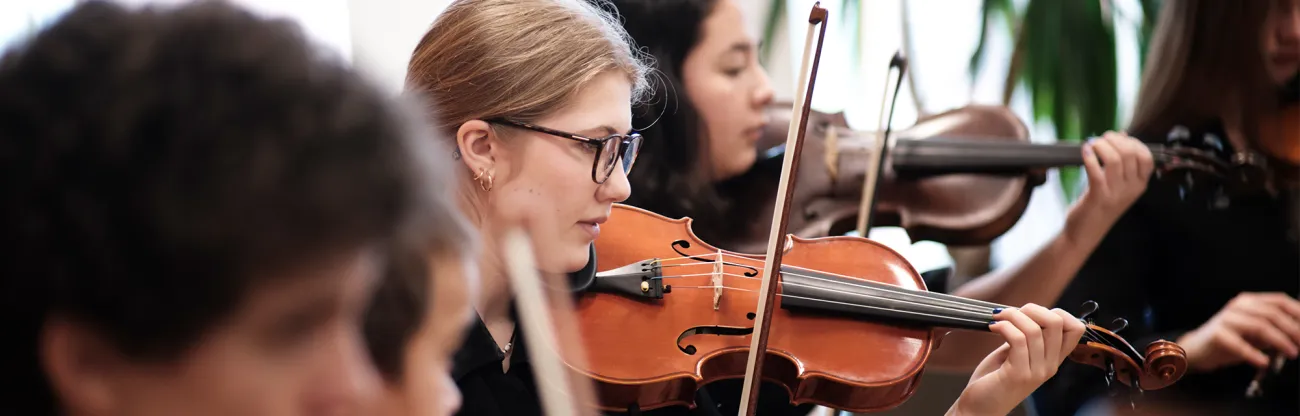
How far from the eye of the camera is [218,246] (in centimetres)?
33

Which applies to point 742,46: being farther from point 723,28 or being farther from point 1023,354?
point 1023,354

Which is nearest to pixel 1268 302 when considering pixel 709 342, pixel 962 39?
pixel 709 342

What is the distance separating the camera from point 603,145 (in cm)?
101

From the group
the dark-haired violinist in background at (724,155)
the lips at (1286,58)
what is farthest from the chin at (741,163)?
the lips at (1286,58)

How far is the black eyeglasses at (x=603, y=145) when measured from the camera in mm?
992

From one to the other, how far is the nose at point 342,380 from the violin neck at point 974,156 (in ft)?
4.41

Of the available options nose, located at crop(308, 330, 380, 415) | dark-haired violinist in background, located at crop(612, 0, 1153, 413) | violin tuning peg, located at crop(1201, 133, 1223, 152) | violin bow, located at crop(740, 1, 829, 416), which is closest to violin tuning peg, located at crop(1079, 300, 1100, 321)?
violin bow, located at crop(740, 1, 829, 416)

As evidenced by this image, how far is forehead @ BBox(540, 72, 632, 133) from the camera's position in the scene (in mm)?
1001

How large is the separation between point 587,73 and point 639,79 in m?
0.10

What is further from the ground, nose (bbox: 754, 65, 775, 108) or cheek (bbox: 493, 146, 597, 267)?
nose (bbox: 754, 65, 775, 108)

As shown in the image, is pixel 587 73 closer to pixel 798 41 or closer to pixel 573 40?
pixel 573 40

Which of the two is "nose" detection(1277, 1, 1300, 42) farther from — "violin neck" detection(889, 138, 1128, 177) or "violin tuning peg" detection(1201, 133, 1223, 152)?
"violin neck" detection(889, 138, 1128, 177)

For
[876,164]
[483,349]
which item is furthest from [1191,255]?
[483,349]

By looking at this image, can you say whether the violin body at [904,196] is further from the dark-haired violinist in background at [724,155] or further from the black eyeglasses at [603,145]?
the black eyeglasses at [603,145]
